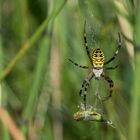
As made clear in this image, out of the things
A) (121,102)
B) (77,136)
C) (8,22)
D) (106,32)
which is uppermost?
(8,22)

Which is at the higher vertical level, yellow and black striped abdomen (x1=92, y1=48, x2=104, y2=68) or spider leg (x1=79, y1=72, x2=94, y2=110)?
yellow and black striped abdomen (x1=92, y1=48, x2=104, y2=68)

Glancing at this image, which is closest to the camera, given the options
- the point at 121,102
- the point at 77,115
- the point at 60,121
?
the point at 77,115

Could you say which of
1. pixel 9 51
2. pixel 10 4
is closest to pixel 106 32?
pixel 9 51

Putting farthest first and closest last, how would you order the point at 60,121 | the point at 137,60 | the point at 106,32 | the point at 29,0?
the point at 29,0 < the point at 60,121 < the point at 106,32 < the point at 137,60

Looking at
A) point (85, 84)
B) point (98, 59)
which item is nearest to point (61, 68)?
point (85, 84)

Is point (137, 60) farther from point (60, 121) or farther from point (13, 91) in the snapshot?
point (13, 91)

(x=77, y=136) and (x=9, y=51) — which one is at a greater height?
(x=9, y=51)

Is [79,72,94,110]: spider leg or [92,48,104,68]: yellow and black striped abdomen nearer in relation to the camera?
[92,48,104,68]: yellow and black striped abdomen

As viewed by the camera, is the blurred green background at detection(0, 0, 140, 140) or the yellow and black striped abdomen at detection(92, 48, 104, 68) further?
the blurred green background at detection(0, 0, 140, 140)

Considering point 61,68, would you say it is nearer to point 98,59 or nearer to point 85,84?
point 85,84
